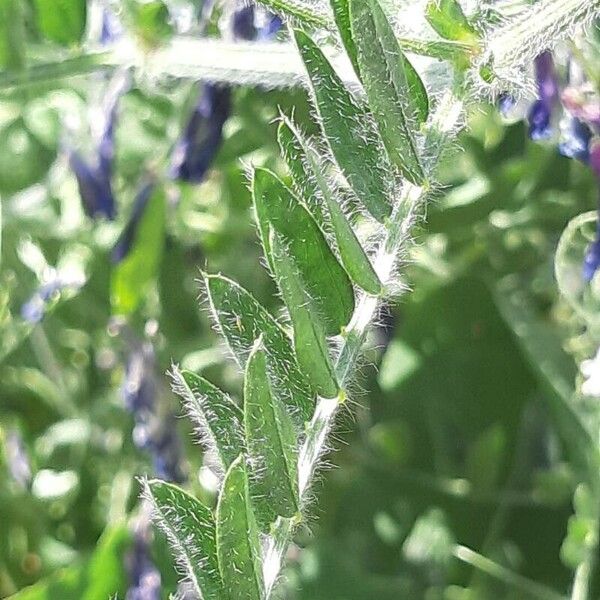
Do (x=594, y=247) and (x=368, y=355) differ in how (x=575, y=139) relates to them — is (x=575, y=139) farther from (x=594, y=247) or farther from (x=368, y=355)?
(x=368, y=355)

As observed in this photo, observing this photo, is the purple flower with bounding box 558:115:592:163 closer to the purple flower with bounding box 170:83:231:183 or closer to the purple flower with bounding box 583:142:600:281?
the purple flower with bounding box 583:142:600:281

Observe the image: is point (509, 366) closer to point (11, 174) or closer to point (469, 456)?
point (469, 456)

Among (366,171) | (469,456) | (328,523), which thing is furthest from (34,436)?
(366,171)

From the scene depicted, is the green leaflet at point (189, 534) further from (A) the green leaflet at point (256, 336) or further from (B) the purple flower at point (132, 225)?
(B) the purple flower at point (132, 225)

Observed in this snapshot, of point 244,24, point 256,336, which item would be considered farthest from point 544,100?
point 256,336

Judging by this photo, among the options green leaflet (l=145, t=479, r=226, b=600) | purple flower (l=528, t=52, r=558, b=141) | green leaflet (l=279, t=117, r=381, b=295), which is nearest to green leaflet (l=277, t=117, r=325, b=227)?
green leaflet (l=279, t=117, r=381, b=295)

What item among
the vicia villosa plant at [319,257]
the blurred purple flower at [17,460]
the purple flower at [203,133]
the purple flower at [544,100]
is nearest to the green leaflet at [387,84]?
the vicia villosa plant at [319,257]

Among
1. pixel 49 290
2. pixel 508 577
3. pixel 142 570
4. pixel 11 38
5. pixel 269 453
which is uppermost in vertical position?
pixel 11 38
